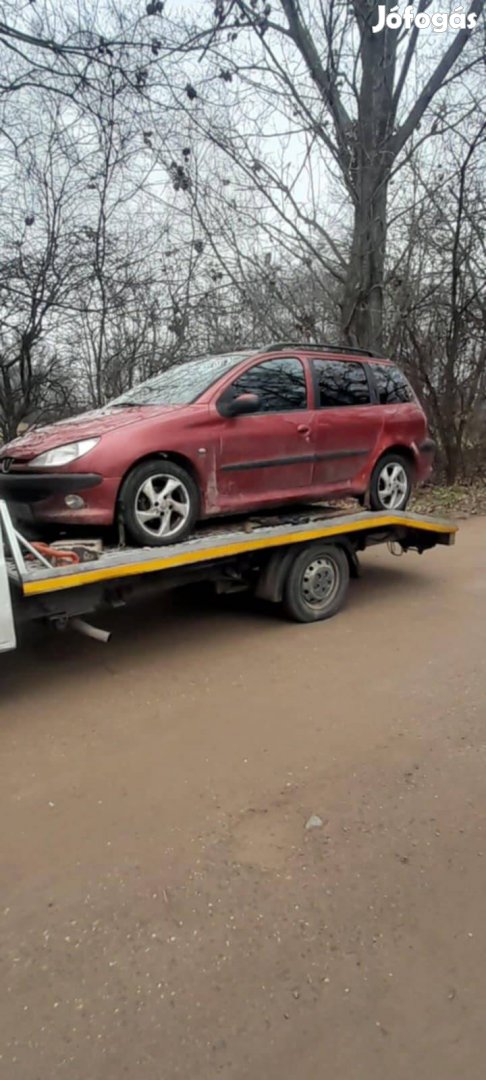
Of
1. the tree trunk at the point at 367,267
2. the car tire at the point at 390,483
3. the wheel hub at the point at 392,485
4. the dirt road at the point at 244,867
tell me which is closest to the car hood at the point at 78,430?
the dirt road at the point at 244,867

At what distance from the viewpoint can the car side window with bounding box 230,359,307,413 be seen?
529 centimetres

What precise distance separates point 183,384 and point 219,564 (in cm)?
162

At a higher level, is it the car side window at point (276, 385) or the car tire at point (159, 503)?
the car side window at point (276, 385)

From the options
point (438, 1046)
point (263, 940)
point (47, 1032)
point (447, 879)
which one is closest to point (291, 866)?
point (263, 940)

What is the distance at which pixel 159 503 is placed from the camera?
466 centimetres

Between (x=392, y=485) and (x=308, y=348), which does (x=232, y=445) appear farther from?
(x=392, y=485)

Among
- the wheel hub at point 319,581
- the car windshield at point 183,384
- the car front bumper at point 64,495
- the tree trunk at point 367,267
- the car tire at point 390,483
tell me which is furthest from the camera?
the tree trunk at point 367,267

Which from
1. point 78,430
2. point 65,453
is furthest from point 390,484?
point 65,453

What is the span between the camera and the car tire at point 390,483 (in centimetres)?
625

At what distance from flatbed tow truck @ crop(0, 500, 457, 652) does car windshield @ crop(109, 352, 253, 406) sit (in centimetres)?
111

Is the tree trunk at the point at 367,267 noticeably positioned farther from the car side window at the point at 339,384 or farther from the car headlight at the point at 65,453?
the car headlight at the point at 65,453

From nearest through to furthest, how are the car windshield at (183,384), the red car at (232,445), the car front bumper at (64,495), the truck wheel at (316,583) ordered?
the car front bumper at (64,495), the red car at (232,445), the car windshield at (183,384), the truck wheel at (316,583)

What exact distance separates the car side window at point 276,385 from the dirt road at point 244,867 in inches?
84.2

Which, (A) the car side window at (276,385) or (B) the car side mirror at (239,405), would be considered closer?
(B) the car side mirror at (239,405)
